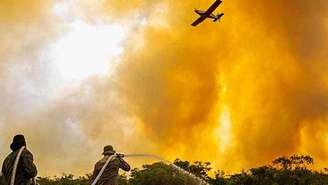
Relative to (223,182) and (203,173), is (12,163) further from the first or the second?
(203,173)

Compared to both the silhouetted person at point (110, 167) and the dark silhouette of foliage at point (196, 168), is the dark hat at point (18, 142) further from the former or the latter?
the dark silhouette of foliage at point (196, 168)

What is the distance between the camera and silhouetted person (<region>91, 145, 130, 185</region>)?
21.3 m

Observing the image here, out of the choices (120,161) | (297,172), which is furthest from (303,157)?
(120,161)

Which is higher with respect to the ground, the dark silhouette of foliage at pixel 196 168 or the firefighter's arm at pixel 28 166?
the dark silhouette of foliage at pixel 196 168

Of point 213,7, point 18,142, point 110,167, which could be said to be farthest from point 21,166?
point 213,7

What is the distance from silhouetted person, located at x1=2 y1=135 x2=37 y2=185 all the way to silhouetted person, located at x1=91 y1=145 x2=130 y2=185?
143 inches

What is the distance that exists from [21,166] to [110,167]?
4021mm

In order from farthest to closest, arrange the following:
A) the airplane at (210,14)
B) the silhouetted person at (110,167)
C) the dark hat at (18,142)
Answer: the airplane at (210,14) < the silhouetted person at (110,167) < the dark hat at (18,142)

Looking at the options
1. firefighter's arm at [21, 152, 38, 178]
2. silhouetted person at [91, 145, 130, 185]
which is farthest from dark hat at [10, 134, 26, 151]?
silhouetted person at [91, 145, 130, 185]

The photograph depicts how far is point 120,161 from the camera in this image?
2153cm

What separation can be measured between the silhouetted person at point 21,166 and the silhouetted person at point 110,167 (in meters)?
3.63

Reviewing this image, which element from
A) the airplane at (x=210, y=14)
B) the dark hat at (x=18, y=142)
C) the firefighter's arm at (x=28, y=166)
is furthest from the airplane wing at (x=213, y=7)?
the firefighter's arm at (x=28, y=166)

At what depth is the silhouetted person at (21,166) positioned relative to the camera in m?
18.0

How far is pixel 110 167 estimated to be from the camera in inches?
840
